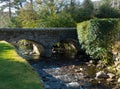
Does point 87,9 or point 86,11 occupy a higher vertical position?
point 87,9

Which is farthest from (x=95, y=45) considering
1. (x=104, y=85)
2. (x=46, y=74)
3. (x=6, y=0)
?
(x=6, y=0)

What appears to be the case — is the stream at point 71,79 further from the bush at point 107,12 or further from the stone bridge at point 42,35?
the bush at point 107,12

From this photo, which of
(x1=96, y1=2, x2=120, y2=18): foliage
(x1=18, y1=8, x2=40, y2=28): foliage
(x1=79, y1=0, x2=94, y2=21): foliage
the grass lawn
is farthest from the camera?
(x1=18, y1=8, x2=40, y2=28): foliage

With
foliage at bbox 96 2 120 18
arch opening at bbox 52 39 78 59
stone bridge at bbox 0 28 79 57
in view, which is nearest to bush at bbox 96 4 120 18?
foliage at bbox 96 2 120 18

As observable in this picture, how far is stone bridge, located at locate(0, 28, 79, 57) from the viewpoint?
35.7m

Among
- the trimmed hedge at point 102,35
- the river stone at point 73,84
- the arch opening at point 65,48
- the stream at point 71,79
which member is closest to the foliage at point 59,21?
the arch opening at point 65,48

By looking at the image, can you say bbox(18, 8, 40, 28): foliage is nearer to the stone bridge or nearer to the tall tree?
the tall tree

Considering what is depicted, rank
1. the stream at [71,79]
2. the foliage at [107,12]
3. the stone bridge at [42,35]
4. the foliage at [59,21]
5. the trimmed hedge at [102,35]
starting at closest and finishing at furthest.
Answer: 1. the stream at [71,79]
2. the trimmed hedge at [102,35]
3. the stone bridge at [42,35]
4. the foliage at [59,21]
5. the foliage at [107,12]

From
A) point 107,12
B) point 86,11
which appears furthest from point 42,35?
point 107,12

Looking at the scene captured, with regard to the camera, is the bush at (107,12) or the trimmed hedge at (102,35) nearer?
the trimmed hedge at (102,35)

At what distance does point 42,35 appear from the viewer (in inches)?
1513

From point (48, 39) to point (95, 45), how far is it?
37.0ft

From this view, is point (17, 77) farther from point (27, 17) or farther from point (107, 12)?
point (27, 17)

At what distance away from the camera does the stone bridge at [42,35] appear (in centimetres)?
3566
